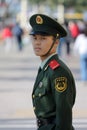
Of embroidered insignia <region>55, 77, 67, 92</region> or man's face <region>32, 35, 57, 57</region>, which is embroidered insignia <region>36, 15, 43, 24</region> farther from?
embroidered insignia <region>55, 77, 67, 92</region>

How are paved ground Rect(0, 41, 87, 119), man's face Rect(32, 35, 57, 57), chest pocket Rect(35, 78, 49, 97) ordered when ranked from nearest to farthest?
1. chest pocket Rect(35, 78, 49, 97)
2. man's face Rect(32, 35, 57, 57)
3. paved ground Rect(0, 41, 87, 119)

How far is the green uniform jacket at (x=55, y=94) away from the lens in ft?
13.1

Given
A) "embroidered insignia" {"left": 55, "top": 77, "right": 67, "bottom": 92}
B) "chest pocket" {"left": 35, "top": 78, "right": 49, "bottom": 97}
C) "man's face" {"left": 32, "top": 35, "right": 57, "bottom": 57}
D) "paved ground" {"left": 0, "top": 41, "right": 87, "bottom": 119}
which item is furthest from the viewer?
"paved ground" {"left": 0, "top": 41, "right": 87, "bottom": 119}

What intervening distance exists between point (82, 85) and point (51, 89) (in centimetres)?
1090

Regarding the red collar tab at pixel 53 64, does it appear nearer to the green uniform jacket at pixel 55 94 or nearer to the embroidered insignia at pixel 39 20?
the green uniform jacket at pixel 55 94

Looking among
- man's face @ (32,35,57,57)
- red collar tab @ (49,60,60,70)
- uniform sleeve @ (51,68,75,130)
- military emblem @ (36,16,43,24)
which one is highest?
military emblem @ (36,16,43,24)

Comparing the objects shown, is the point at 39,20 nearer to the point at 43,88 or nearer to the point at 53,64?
the point at 53,64

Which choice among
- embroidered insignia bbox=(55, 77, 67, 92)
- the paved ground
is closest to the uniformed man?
embroidered insignia bbox=(55, 77, 67, 92)

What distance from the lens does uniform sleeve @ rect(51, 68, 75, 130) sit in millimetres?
3994

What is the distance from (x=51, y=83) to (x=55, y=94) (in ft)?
0.29

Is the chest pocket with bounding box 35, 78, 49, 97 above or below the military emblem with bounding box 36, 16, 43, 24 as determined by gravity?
below

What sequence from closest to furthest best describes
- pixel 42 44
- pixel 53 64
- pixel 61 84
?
1. pixel 61 84
2. pixel 53 64
3. pixel 42 44

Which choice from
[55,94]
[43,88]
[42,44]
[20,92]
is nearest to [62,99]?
[55,94]

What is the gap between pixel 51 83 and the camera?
13.3ft
